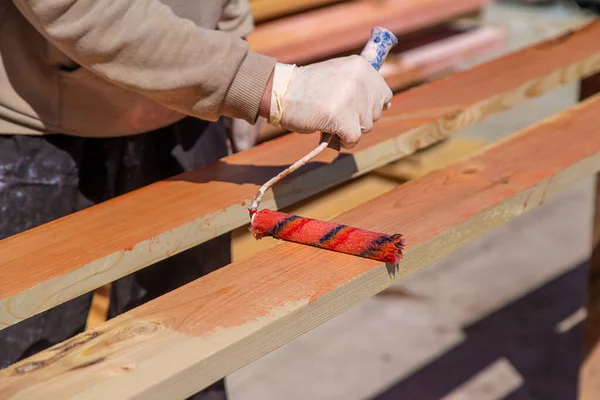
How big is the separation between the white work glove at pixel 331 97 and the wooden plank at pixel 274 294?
0.56 feet

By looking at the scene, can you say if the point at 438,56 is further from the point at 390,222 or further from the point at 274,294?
the point at 274,294

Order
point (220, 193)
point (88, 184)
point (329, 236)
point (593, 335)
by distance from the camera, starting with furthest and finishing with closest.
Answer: point (593, 335)
point (88, 184)
point (220, 193)
point (329, 236)

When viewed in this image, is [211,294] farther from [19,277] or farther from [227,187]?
[227,187]

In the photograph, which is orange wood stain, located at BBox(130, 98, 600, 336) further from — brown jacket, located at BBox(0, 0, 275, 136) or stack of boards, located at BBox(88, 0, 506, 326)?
stack of boards, located at BBox(88, 0, 506, 326)

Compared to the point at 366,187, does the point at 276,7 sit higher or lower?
higher

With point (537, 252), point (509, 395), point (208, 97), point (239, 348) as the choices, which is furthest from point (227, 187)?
point (537, 252)

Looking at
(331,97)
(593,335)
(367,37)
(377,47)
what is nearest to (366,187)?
(367,37)

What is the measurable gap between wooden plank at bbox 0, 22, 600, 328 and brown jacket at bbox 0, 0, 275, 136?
176mm

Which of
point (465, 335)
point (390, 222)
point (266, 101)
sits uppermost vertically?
point (266, 101)

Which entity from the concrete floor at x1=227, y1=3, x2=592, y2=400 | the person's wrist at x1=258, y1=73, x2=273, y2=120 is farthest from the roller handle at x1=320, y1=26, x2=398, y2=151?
the concrete floor at x1=227, y1=3, x2=592, y2=400

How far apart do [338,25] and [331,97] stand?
2.33m

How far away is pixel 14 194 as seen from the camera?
5.39 ft

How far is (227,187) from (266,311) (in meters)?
0.50

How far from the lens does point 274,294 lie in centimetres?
121
